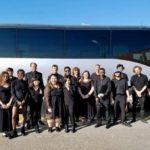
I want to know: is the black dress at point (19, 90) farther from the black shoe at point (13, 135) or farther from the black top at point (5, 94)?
the black shoe at point (13, 135)

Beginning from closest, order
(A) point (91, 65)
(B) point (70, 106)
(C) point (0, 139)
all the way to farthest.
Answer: (C) point (0, 139) → (B) point (70, 106) → (A) point (91, 65)

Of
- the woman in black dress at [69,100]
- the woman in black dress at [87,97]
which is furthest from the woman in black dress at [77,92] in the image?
the woman in black dress at [69,100]

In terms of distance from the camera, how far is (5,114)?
10.7 metres

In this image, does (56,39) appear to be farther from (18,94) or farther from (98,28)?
(18,94)

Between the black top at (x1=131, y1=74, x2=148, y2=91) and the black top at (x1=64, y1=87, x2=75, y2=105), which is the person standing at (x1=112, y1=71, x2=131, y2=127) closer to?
the black top at (x1=131, y1=74, x2=148, y2=91)

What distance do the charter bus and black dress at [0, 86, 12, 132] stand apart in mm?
4701

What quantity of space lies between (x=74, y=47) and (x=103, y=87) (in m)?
4.09

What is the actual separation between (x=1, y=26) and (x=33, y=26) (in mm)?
1177

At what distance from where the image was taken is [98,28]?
15711 mm

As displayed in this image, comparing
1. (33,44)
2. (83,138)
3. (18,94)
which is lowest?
(83,138)

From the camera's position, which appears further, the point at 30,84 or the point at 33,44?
the point at 33,44

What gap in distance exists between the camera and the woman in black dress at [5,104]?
10539 millimetres

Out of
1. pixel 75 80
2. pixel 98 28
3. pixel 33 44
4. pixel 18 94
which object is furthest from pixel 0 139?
pixel 98 28

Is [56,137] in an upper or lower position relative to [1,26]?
lower
